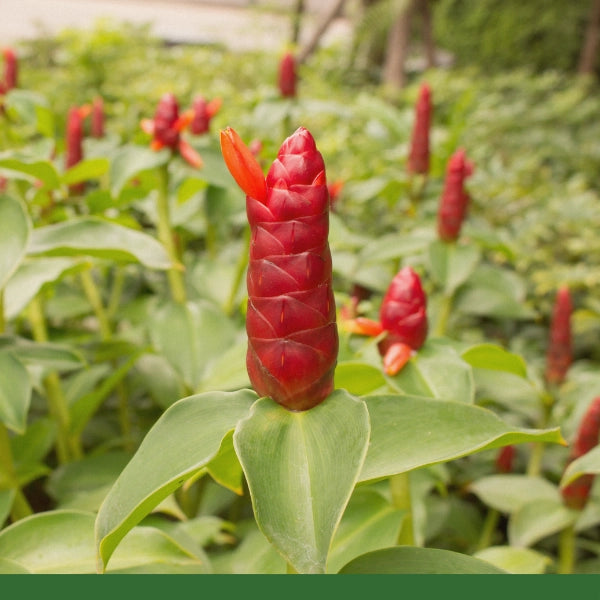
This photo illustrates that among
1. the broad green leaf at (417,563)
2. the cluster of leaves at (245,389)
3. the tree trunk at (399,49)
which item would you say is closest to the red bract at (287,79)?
the cluster of leaves at (245,389)

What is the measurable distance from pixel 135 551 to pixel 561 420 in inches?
41.3

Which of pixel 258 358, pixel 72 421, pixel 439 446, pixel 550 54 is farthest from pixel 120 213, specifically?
pixel 550 54

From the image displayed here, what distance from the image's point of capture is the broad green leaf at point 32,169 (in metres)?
1.05

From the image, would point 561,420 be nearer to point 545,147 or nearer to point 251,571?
point 251,571

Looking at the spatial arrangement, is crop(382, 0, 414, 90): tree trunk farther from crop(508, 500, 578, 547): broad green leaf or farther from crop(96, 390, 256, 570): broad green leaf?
crop(96, 390, 256, 570): broad green leaf

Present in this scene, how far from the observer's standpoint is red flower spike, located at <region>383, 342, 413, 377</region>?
32.0 inches

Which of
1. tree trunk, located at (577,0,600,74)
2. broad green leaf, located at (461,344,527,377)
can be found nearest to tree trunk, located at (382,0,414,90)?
tree trunk, located at (577,0,600,74)

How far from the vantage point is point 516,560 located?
39.0 inches

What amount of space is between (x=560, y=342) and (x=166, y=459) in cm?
120

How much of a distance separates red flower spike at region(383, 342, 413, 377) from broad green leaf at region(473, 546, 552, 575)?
1.20 ft

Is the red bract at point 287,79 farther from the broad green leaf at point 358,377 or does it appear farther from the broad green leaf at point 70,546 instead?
the broad green leaf at point 70,546

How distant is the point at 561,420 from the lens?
4.79 feet

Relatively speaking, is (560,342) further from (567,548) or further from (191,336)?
(191,336)

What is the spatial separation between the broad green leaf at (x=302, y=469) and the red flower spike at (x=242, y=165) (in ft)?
0.67
